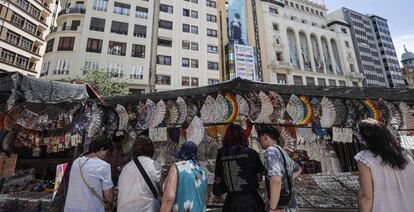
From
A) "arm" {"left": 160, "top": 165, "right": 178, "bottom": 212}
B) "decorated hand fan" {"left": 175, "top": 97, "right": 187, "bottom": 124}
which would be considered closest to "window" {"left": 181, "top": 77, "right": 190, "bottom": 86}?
"decorated hand fan" {"left": 175, "top": 97, "right": 187, "bottom": 124}

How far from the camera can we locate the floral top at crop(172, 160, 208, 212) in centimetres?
240

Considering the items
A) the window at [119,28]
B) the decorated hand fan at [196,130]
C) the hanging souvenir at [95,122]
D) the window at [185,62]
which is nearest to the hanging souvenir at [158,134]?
the decorated hand fan at [196,130]

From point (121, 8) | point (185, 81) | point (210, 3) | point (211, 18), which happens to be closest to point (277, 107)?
point (185, 81)

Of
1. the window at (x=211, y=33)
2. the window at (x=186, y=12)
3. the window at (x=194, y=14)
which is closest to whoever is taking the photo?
the window at (x=186, y=12)

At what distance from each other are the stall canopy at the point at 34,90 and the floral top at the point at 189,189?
10.9 ft

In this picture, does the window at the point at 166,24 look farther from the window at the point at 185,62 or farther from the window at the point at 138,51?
the window at the point at 185,62

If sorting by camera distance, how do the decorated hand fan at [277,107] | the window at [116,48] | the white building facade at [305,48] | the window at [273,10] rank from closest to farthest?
1. the decorated hand fan at [277,107]
2. the window at [116,48]
3. the white building facade at [305,48]
4. the window at [273,10]

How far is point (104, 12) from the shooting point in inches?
1038

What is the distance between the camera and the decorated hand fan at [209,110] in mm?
4762

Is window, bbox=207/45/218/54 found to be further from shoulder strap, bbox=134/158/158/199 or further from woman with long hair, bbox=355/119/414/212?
woman with long hair, bbox=355/119/414/212

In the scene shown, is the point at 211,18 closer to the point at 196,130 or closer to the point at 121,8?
the point at 121,8

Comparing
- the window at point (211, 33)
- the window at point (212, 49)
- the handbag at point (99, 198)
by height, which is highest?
the window at point (211, 33)

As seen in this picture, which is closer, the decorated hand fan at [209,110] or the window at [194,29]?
the decorated hand fan at [209,110]

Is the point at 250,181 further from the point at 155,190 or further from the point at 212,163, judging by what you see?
the point at 212,163
